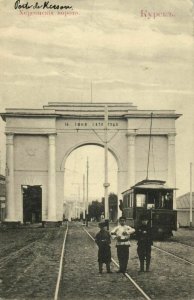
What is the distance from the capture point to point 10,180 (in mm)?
49469

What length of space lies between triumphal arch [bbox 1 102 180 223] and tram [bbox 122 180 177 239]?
19.5m

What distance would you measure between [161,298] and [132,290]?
1.09m

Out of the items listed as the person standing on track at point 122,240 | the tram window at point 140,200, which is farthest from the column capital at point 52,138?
the person standing on track at point 122,240

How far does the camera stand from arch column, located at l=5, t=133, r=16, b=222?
4925 centimetres

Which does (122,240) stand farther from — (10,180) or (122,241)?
(10,180)

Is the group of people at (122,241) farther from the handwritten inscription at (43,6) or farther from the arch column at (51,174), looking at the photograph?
the arch column at (51,174)

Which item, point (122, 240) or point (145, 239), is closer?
point (122, 240)

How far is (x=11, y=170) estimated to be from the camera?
49.4 metres

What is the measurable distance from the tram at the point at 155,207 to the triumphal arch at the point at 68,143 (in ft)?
64.1

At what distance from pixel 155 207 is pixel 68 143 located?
2287cm

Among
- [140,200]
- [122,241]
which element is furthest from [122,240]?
[140,200]

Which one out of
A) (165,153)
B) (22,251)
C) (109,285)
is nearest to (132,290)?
(109,285)

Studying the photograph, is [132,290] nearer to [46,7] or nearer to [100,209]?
[46,7]

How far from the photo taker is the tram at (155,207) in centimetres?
2772
